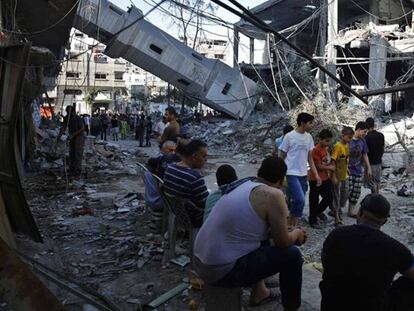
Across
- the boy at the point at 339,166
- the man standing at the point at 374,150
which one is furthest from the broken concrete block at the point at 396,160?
the boy at the point at 339,166

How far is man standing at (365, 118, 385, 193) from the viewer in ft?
24.1

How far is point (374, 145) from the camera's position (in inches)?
290

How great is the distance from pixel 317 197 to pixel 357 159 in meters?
1.00

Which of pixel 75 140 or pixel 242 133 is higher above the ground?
pixel 75 140

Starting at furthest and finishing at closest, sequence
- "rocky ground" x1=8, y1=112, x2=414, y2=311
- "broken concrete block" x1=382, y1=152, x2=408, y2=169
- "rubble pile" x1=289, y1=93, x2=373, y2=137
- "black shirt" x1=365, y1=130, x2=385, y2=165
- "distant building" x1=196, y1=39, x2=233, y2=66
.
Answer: "distant building" x1=196, y1=39, x2=233, y2=66, "rubble pile" x1=289, y1=93, x2=373, y2=137, "broken concrete block" x1=382, y1=152, x2=408, y2=169, "black shirt" x1=365, y1=130, x2=385, y2=165, "rocky ground" x1=8, y1=112, x2=414, y2=311

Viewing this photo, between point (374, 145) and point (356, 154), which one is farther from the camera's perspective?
point (374, 145)

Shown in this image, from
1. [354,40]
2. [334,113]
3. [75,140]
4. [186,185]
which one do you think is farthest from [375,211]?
[354,40]

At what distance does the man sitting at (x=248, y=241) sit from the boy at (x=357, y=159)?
4181 millimetres

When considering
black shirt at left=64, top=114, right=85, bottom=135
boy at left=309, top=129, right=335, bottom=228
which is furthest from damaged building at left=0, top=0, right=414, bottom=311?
black shirt at left=64, top=114, right=85, bottom=135

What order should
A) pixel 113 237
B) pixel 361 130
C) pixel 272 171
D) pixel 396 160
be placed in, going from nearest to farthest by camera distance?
pixel 272 171
pixel 113 237
pixel 361 130
pixel 396 160

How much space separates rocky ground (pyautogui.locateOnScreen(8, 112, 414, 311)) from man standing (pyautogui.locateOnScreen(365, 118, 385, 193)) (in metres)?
0.69

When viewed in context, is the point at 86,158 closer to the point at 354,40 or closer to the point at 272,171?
the point at 272,171

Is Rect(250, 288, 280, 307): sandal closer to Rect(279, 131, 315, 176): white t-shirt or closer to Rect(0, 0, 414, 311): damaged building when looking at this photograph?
Rect(0, 0, 414, 311): damaged building

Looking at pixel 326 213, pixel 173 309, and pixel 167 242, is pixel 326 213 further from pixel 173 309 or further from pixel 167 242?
pixel 173 309
